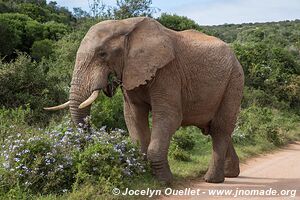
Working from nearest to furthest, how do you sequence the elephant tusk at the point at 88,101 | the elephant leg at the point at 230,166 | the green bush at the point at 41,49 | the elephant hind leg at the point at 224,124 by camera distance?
1. the elephant tusk at the point at 88,101
2. the elephant hind leg at the point at 224,124
3. the elephant leg at the point at 230,166
4. the green bush at the point at 41,49

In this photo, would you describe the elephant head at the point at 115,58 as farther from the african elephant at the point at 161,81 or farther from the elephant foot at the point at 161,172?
the elephant foot at the point at 161,172

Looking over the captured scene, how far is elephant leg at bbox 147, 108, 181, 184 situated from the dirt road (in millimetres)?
342

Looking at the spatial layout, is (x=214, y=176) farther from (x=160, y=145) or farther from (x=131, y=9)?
(x=131, y=9)

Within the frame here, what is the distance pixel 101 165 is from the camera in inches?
276

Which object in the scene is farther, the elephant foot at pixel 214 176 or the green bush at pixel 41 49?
the green bush at pixel 41 49

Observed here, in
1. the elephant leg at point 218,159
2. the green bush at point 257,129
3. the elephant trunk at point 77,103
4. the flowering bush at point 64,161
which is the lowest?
the green bush at point 257,129

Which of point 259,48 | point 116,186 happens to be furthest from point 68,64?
point 259,48

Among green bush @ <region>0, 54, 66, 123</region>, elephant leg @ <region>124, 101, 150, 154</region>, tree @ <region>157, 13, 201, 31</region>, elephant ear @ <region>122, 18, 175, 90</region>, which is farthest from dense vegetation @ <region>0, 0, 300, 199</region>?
tree @ <region>157, 13, 201, 31</region>

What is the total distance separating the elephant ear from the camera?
25.2 feet

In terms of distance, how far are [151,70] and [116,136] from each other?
1283 millimetres

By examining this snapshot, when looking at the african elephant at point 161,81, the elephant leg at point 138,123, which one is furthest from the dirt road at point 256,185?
the elephant leg at point 138,123

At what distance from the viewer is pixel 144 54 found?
7.80m

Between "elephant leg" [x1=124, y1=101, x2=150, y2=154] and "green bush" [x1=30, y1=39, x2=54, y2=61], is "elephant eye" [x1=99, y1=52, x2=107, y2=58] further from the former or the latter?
"green bush" [x1=30, y1=39, x2=54, y2=61]

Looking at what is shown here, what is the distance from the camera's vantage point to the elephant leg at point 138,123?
8609 mm
